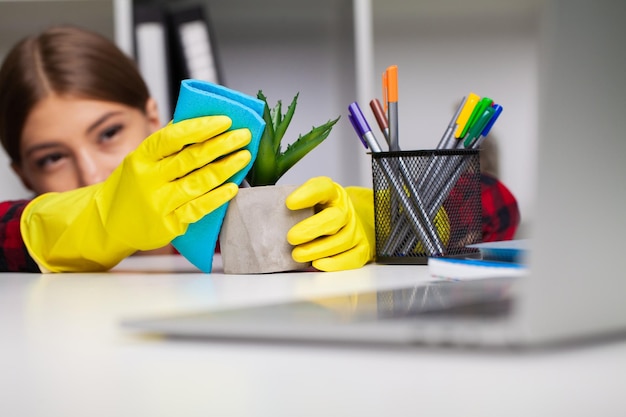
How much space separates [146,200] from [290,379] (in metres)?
0.55

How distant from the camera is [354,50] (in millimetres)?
1771

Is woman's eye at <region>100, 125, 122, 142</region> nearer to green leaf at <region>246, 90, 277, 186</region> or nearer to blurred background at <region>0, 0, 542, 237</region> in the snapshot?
blurred background at <region>0, 0, 542, 237</region>

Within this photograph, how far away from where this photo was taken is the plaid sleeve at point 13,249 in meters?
0.91

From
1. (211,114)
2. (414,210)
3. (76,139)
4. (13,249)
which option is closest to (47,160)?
(76,139)

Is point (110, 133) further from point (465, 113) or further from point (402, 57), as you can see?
point (465, 113)

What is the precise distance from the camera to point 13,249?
93cm

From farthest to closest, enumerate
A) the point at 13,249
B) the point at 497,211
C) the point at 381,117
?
the point at 497,211, the point at 13,249, the point at 381,117

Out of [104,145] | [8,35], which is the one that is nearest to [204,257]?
[104,145]

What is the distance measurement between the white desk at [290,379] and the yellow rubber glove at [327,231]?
15.0 inches

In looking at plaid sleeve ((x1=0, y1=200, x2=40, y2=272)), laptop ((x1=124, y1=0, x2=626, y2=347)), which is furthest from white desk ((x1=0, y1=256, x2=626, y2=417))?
plaid sleeve ((x1=0, y1=200, x2=40, y2=272))

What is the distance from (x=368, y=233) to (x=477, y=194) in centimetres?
19

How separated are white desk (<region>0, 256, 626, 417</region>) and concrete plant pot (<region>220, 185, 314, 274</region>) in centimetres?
36

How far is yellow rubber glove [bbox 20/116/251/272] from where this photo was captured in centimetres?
71

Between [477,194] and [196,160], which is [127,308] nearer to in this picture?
[196,160]
